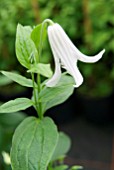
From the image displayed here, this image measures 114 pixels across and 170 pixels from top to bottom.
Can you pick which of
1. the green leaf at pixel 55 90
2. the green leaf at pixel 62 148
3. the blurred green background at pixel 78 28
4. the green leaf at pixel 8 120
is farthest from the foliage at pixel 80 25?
the green leaf at pixel 55 90

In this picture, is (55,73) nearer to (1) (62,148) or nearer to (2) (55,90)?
(2) (55,90)

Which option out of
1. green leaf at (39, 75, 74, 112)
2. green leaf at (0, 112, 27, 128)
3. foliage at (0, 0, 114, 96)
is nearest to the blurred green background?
foliage at (0, 0, 114, 96)

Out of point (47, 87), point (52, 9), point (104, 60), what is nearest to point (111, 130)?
point (104, 60)

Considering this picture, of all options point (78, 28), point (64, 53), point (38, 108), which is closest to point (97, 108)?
point (78, 28)

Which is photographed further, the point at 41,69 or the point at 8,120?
the point at 8,120

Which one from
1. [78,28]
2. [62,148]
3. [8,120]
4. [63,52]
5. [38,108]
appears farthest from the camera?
[78,28]

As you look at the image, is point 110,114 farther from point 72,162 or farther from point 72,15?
point 72,15

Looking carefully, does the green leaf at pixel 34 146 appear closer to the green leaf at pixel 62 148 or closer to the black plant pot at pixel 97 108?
the green leaf at pixel 62 148
